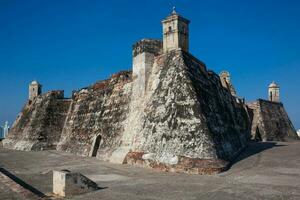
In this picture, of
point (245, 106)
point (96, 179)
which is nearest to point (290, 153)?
point (96, 179)

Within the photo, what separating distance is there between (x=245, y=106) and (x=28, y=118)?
17.5 metres

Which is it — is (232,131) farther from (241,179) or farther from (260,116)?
(260,116)

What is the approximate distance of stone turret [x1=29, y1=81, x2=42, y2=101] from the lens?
97.9ft

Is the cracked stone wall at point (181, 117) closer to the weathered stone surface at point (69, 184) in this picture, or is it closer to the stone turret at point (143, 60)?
the stone turret at point (143, 60)

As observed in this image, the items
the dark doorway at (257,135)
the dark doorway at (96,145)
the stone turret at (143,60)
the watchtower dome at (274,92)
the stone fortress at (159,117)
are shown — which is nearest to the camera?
the stone fortress at (159,117)

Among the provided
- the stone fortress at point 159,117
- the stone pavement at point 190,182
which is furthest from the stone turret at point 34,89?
the stone pavement at point 190,182

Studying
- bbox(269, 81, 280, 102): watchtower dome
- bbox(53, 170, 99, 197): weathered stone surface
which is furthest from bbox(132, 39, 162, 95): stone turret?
bbox(269, 81, 280, 102): watchtower dome

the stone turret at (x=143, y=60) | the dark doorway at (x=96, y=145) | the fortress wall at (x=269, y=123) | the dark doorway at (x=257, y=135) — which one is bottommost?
the dark doorway at (x=96, y=145)

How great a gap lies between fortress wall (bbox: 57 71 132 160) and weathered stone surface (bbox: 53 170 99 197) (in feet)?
25.5

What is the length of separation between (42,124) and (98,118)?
678 centimetres

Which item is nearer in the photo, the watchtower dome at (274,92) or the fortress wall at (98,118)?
the fortress wall at (98,118)

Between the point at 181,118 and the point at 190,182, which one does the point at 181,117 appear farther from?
the point at 190,182

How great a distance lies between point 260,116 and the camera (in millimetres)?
29328

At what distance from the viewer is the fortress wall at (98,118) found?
17625 mm
